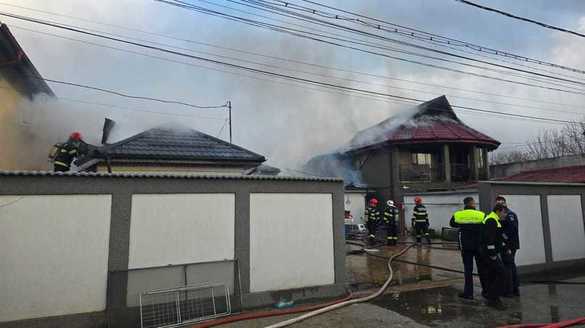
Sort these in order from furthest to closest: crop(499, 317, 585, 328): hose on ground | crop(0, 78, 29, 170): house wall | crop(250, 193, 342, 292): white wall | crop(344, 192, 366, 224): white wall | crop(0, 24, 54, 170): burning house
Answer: crop(344, 192, 366, 224): white wall < crop(0, 78, 29, 170): house wall < crop(0, 24, 54, 170): burning house < crop(250, 193, 342, 292): white wall < crop(499, 317, 585, 328): hose on ground

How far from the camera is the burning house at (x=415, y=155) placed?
19891 mm

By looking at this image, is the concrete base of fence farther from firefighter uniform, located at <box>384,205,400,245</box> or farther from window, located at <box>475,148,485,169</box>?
window, located at <box>475,148,485,169</box>

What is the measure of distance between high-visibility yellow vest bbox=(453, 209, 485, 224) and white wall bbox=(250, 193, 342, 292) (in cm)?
209

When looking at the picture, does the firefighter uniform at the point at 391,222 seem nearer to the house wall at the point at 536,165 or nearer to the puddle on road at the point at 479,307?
the puddle on road at the point at 479,307

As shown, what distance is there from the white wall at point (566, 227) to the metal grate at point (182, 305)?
739 cm

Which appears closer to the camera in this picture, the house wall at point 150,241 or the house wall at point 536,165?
the house wall at point 150,241

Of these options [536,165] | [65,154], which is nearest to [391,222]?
[65,154]

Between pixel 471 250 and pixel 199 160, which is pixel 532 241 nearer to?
pixel 471 250

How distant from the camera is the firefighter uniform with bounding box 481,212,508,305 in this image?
221 inches

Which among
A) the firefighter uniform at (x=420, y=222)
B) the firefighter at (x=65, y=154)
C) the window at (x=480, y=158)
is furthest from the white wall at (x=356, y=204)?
the firefighter at (x=65, y=154)

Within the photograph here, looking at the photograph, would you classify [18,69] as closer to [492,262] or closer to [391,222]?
[391,222]

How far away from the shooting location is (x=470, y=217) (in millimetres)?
5734

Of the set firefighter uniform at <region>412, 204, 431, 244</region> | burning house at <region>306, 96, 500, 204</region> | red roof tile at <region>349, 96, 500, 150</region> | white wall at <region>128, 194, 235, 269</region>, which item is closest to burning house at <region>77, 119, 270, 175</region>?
white wall at <region>128, 194, 235, 269</region>

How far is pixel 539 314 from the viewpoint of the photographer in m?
4.96
